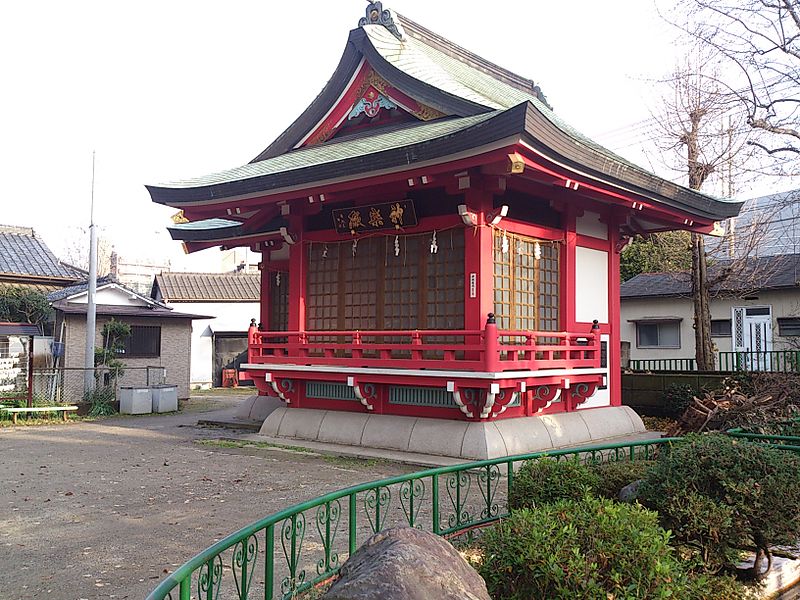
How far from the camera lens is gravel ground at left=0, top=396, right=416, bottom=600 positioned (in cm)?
663

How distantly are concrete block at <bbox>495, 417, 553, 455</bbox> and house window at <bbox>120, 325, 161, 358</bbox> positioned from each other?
16982 millimetres

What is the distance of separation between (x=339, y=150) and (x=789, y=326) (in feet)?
68.7

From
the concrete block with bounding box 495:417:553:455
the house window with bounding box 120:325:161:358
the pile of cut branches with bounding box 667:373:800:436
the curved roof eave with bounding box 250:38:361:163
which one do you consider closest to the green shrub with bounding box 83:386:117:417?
the house window with bounding box 120:325:161:358

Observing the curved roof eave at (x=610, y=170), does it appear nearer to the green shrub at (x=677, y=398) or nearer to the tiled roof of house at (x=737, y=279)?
the green shrub at (x=677, y=398)

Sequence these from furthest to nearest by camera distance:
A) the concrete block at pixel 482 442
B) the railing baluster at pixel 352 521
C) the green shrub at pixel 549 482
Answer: the concrete block at pixel 482 442 < the green shrub at pixel 549 482 < the railing baluster at pixel 352 521

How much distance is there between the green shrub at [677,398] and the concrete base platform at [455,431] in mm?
2162

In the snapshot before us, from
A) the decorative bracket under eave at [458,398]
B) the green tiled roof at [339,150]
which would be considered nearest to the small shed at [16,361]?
the green tiled roof at [339,150]

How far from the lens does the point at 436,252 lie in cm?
1376

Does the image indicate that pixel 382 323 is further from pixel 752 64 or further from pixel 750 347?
pixel 750 347

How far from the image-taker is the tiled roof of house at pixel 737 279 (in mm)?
25047

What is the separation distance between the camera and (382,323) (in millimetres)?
14500

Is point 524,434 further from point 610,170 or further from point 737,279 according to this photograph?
point 737,279

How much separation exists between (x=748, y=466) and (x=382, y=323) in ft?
31.2

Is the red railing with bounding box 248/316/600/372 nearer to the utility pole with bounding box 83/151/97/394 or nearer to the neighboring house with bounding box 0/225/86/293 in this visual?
the utility pole with bounding box 83/151/97/394
